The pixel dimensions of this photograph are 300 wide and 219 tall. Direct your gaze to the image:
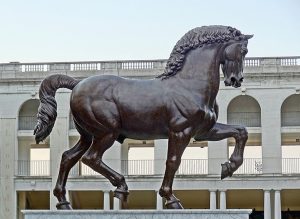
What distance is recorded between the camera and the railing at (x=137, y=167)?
60.7 m

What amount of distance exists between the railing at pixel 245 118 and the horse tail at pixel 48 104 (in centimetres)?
4535

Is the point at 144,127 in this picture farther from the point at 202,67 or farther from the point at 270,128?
the point at 270,128

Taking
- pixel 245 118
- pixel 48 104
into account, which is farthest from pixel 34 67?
pixel 48 104

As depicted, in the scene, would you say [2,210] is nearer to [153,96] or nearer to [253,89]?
[253,89]

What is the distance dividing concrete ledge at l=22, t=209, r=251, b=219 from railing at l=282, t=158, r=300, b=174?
1777 inches

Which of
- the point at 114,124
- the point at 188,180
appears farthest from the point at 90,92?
the point at 188,180

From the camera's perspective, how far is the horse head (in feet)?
49.4

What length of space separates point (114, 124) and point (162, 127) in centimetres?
72

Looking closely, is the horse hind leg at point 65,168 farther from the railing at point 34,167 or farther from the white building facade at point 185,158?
the railing at point 34,167

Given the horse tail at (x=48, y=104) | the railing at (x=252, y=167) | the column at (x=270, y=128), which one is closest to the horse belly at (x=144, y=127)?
the horse tail at (x=48, y=104)

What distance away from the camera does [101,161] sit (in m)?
15.2

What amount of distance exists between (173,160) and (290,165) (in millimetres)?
45334

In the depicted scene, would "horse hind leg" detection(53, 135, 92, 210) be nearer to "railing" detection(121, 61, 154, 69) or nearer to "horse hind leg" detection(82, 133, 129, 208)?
"horse hind leg" detection(82, 133, 129, 208)

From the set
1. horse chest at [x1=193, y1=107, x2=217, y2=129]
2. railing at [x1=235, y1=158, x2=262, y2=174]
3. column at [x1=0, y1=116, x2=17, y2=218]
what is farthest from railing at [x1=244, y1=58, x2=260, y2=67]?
horse chest at [x1=193, y1=107, x2=217, y2=129]
